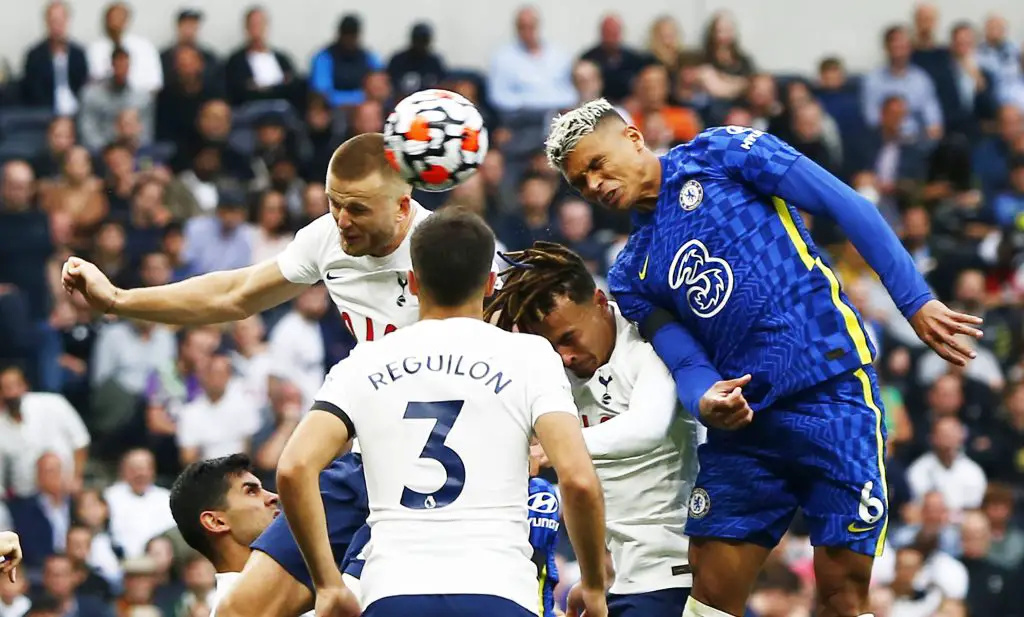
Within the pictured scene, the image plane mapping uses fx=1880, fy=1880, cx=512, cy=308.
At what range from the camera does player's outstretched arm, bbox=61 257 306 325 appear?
727 centimetres

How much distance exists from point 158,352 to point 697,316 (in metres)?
7.80

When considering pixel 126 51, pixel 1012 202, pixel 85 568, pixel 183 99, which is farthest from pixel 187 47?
pixel 1012 202

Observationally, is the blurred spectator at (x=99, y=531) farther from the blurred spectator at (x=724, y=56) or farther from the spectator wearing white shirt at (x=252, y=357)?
the blurred spectator at (x=724, y=56)

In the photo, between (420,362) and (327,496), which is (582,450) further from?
(327,496)

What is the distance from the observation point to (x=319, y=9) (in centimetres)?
1866

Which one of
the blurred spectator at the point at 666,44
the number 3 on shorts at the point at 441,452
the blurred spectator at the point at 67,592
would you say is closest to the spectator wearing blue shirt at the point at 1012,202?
the blurred spectator at the point at 666,44

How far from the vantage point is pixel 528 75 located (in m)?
18.1

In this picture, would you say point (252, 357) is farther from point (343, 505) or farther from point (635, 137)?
point (635, 137)

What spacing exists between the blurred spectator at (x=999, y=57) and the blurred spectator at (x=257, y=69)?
7498mm

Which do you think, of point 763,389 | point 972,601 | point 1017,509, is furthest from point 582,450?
point 1017,509

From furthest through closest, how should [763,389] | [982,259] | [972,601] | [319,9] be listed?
[319,9] < [982,259] < [972,601] < [763,389]

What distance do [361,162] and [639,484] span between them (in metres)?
1.57

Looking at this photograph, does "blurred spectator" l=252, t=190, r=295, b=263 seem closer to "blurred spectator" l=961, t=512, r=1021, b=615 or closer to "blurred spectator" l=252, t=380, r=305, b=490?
"blurred spectator" l=252, t=380, r=305, b=490

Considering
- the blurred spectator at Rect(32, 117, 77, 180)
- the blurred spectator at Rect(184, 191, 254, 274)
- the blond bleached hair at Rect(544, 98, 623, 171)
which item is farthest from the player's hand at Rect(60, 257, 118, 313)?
the blurred spectator at Rect(32, 117, 77, 180)
